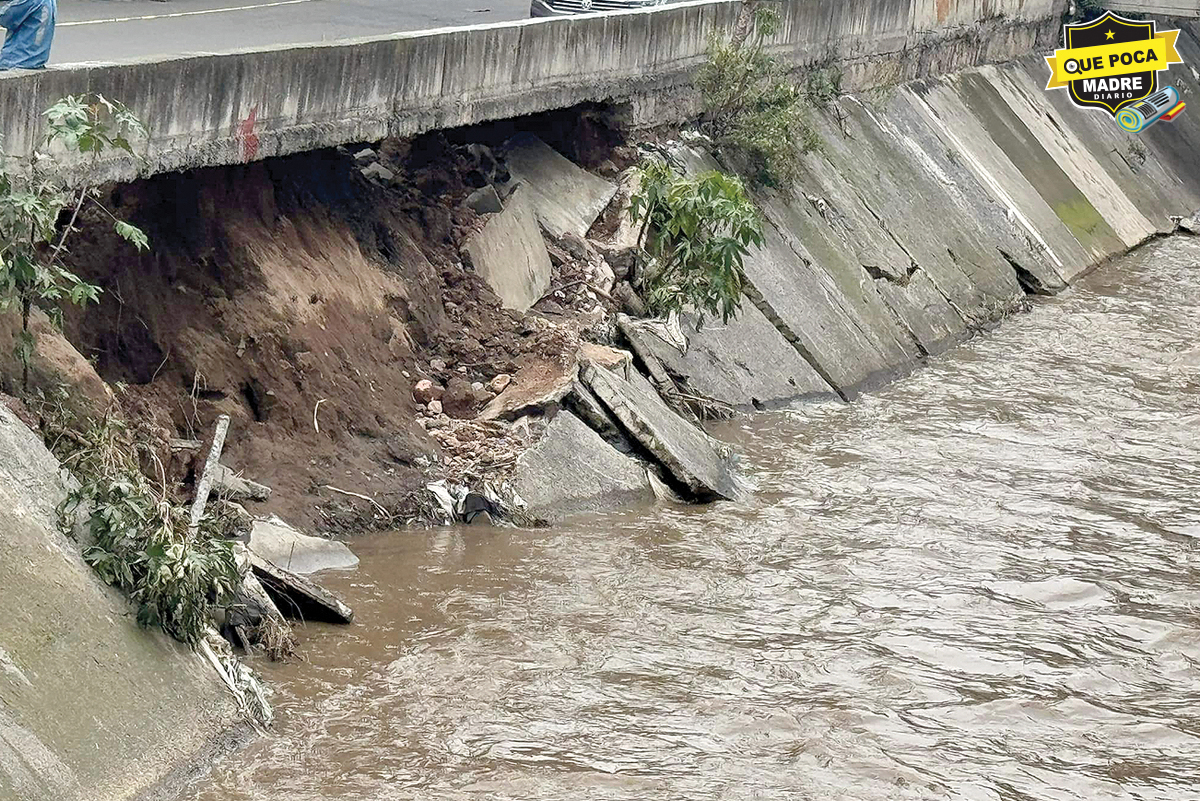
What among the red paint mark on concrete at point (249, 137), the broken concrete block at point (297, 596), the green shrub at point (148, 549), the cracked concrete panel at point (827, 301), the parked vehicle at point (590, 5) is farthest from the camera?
the parked vehicle at point (590, 5)

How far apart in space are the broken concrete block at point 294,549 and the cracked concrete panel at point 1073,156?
1328 cm

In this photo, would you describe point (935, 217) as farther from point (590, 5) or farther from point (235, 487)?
point (235, 487)

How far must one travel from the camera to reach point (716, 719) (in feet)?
22.4

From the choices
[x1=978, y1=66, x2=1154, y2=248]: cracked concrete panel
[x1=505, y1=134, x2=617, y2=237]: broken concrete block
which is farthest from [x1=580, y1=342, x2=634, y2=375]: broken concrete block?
[x1=978, y1=66, x2=1154, y2=248]: cracked concrete panel

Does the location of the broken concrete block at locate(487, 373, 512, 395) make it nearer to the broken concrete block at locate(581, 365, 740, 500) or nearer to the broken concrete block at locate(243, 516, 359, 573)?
the broken concrete block at locate(581, 365, 740, 500)

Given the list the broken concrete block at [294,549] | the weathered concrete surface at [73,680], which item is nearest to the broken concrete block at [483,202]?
the broken concrete block at [294,549]

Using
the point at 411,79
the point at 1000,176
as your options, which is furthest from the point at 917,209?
the point at 411,79

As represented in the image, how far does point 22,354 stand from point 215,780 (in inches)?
92.3

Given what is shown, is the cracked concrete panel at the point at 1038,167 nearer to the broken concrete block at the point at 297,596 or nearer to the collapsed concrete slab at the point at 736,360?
the collapsed concrete slab at the point at 736,360

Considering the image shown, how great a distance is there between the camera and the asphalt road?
42.3 ft

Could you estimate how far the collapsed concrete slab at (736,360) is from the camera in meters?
11.2

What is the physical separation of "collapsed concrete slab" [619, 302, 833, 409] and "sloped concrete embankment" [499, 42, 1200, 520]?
1 cm

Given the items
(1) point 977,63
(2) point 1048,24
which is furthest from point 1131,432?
(2) point 1048,24

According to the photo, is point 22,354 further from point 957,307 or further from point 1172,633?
point 957,307
